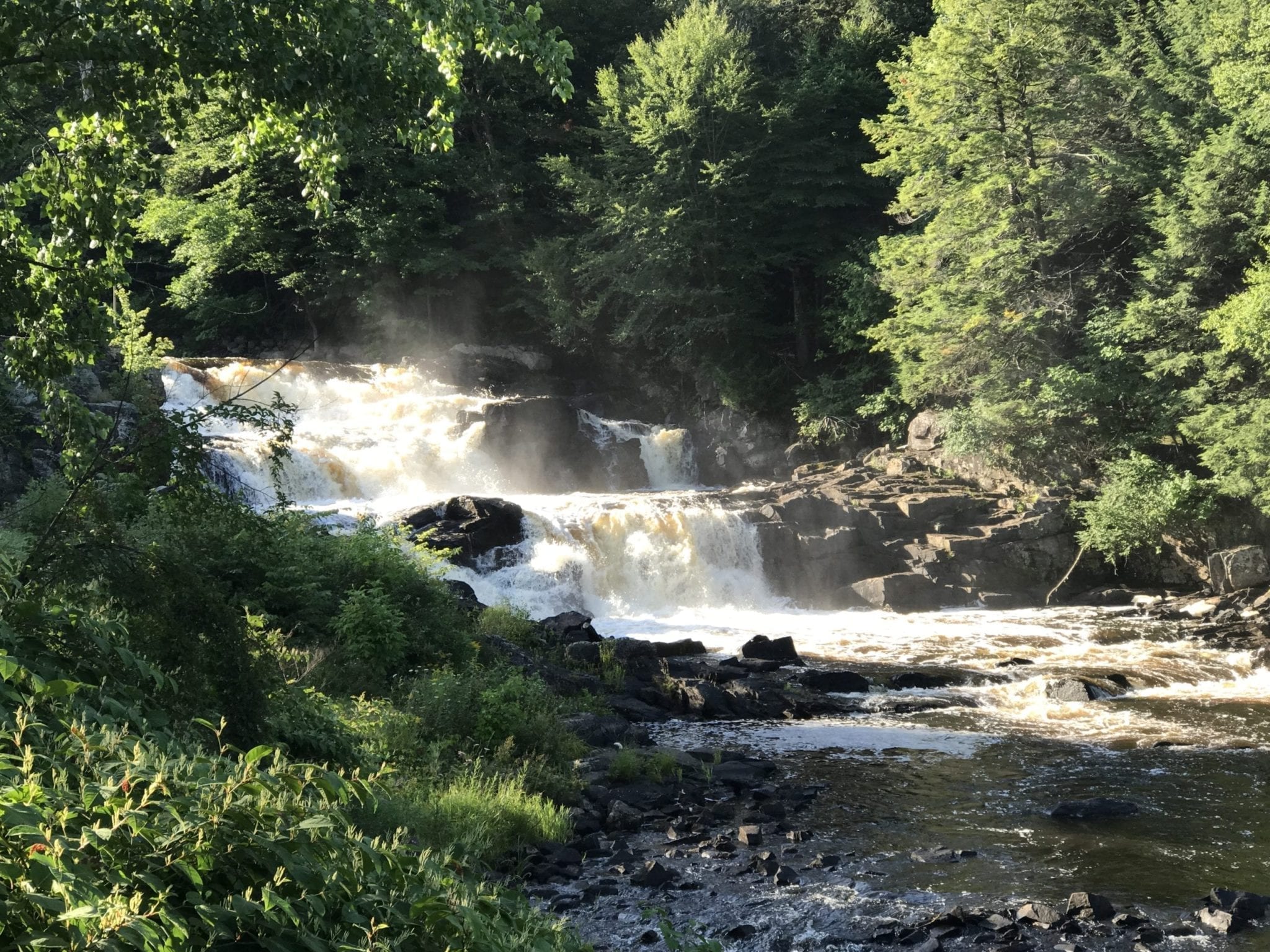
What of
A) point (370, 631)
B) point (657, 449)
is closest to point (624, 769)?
point (370, 631)

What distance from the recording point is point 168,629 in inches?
225

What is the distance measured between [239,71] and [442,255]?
29.8m

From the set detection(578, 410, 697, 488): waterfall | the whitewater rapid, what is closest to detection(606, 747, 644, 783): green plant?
the whitewater rapid

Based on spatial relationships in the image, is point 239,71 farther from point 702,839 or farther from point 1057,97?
point 1057,97

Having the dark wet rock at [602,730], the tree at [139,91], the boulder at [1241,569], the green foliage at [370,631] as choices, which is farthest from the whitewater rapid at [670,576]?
the tree at [139,91]

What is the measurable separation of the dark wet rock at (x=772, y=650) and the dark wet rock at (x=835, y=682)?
55.1 inches

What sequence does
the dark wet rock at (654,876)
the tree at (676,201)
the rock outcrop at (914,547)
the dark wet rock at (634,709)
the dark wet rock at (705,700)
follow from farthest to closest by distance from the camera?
1. the tree at (676,201)
2. the rock outcrop at (914,547)
3. the dark wet rock at (705,700)
4. the dark wet rock at (634,709)
5. the dark wet rock at (654,876)

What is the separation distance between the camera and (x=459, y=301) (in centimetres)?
3738

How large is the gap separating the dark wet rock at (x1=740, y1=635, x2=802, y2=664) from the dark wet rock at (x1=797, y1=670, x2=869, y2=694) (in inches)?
55.1

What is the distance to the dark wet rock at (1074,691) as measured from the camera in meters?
14.6

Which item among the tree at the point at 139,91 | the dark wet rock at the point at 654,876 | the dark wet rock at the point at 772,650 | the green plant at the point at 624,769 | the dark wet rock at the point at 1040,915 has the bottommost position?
the dark wet rock at the point at 1040,915

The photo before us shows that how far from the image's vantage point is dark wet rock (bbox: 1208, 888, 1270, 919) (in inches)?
303

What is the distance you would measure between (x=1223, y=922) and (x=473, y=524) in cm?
1617

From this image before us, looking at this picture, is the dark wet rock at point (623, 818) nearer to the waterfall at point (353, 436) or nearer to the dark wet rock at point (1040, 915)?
the dark wet rock at point (1040, 915)
